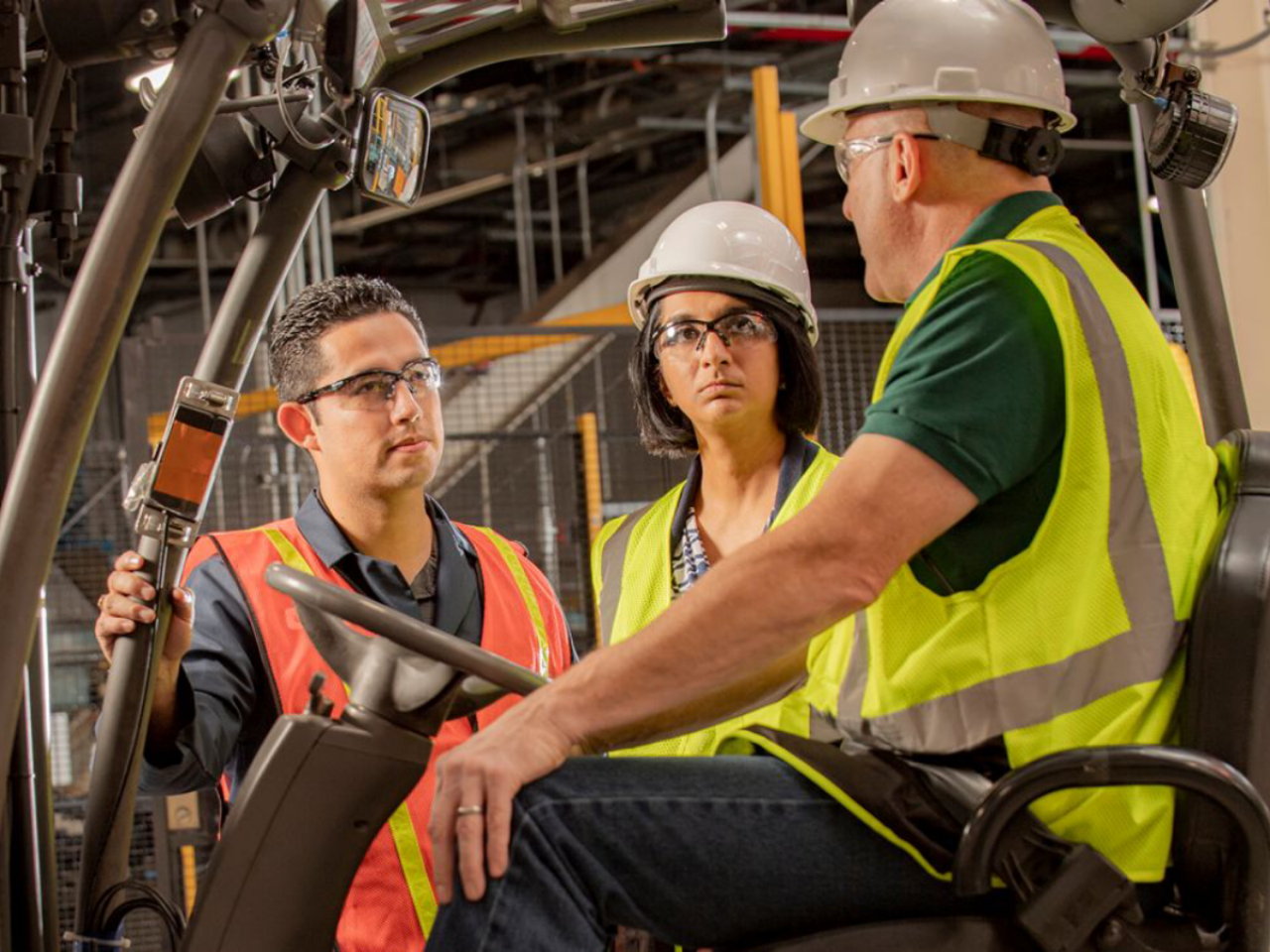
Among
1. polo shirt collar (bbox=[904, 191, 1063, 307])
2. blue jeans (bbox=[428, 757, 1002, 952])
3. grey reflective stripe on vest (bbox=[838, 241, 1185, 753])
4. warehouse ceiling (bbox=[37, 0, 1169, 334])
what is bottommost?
blue jeans (bbox=[428, 757, 1002, 952])

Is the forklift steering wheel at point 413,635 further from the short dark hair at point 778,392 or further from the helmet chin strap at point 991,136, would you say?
the short dark hair at point 778,392

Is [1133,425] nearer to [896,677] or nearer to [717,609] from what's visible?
[896,677]

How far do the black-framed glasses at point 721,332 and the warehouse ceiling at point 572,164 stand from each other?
5.39 m

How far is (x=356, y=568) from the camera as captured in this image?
3580mm

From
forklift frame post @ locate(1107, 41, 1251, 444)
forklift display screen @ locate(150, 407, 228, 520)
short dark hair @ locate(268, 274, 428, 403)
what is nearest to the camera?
forklift display screen @ locate(150, 407, 228, 520)

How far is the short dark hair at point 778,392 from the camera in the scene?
391 cm

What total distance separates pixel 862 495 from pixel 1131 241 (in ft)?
44.2

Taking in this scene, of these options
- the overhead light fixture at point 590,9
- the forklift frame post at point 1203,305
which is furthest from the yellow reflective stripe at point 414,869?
the forklift frame post at point 1203,305

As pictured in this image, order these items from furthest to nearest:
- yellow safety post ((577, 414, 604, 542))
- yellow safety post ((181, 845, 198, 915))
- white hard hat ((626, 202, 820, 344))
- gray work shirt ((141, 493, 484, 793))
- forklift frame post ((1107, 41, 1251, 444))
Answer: yellow safety post ((577, 414, 604, 542))
yellow safety post ((181, 845, 198, 915))
white hard hat ((626, 202, 820, 344))
forklift frame post ((1107, 41, 1251, 444))
gray work shirt ((141, 493, 484, 793))

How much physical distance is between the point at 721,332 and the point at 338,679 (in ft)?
3.99

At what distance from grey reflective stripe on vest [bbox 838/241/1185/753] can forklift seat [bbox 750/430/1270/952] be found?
0.24 feet

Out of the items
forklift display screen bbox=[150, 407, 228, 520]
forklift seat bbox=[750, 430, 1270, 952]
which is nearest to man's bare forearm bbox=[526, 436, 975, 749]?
forklift seat bbox=[750, 430, 1270, 952]

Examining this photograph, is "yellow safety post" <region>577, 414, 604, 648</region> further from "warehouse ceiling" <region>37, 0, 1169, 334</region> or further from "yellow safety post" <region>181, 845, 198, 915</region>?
"warehouse ceiling" <region>37, 0, 1169, 334</region>

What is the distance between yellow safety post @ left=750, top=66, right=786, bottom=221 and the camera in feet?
22.1
